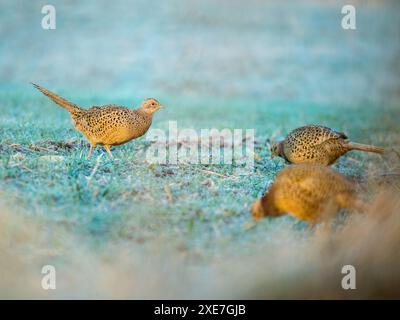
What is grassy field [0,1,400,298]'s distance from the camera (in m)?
3.79

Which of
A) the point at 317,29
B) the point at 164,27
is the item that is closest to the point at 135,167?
A: the point at 164,27

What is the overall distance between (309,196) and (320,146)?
1.16m

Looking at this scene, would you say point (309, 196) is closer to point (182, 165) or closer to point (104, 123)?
point (182, 165)

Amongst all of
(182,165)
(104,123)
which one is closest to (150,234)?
(182,165)

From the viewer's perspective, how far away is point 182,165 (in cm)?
528

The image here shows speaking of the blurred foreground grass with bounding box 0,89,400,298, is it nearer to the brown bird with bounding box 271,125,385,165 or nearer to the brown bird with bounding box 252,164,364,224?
the brown bird with bounding box 252,164,364,224

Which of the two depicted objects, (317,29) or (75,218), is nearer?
(75,218)

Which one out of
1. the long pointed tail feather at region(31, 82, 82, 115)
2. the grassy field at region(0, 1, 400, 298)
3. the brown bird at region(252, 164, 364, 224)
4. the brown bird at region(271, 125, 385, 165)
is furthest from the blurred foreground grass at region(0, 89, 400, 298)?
the long pointed tail feather at region(31, 82, 82, 115)

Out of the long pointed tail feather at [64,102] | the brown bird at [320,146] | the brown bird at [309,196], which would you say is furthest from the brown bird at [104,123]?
the brown bird at [309,196]

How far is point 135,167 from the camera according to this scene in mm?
5039

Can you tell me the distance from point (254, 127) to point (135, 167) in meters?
2.38

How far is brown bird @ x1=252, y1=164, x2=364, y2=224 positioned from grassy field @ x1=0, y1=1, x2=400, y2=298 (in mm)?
109

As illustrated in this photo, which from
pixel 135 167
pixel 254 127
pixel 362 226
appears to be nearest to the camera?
pixel 362 226
